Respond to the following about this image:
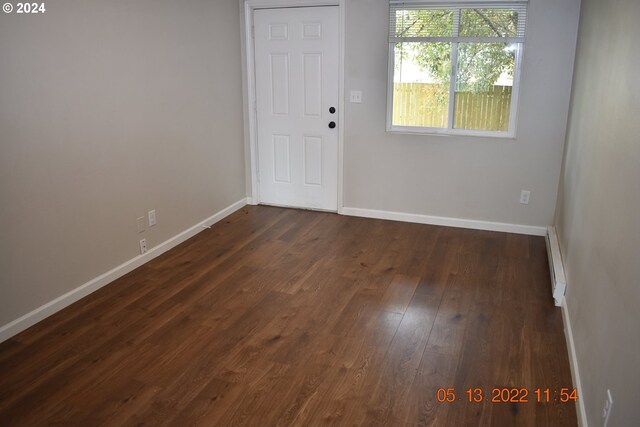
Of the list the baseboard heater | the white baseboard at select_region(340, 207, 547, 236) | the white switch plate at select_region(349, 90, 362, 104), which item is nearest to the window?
the white switch plate at select_region(349, 90, 362, 104)

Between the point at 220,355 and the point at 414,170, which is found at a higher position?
the point at 414,170

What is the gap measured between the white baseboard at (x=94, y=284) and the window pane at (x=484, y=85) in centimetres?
253

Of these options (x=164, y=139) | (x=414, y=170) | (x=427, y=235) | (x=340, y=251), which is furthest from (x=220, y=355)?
(x=414, y=170)

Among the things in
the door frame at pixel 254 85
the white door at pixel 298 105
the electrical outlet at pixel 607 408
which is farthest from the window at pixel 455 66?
the electrical outlet at pixel 607 408

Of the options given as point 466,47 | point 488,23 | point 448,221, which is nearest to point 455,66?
point 466,47

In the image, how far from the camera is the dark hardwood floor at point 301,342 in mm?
2457

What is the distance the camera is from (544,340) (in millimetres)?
3035

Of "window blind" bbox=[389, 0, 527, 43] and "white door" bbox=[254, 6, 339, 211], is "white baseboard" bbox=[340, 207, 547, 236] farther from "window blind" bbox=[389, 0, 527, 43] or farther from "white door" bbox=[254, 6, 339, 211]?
"window blind" bbox=[389, 0, 527, 43]

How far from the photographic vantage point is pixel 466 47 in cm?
454

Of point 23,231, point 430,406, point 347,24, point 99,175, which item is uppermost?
point 347,24

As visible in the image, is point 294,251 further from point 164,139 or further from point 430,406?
point 430,406

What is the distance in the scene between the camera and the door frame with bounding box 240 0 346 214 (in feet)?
16.0

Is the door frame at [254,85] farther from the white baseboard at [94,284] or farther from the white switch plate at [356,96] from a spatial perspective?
the white baseboard at [94,284]

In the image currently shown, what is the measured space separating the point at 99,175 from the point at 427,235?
2.79m
